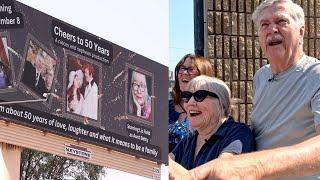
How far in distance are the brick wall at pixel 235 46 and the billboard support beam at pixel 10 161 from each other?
13.2ft

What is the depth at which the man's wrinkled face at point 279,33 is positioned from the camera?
1.66 m

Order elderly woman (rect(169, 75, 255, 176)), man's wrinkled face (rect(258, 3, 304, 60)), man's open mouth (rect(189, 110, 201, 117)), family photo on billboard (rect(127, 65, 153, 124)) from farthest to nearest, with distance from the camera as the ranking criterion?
man's open mouth (rect(189, 110, 201, 117)) < elderly woman (rect(169, 75, 255, 176)) < man's wrinkled face (rect(258, 3, 304, 60)) < family photo on billboard (rect(127, 65, 153, 124))

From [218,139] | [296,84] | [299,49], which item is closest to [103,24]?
[296,84]

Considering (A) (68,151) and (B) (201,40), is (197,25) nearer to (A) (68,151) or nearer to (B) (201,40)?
(B) (201,40)

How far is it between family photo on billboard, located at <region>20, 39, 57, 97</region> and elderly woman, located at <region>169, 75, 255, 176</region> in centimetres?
110

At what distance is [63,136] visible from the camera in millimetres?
789

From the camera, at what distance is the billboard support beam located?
0.74m

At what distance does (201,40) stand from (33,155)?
4.04 metres

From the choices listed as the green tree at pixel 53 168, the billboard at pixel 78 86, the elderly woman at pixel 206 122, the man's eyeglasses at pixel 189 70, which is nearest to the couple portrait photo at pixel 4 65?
the billboard at pixel 78 86

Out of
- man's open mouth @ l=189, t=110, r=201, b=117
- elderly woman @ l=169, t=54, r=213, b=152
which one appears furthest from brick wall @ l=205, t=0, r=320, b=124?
man's open mouth @ l=189, t=110, r=201, b=117

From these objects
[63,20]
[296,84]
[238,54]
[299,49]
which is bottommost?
[63,20]

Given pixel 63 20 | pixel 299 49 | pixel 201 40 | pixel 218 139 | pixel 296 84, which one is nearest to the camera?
pixel 63 20

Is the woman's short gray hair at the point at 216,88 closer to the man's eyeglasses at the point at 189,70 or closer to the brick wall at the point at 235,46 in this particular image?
the man's eyeglasses at the point at 189,70

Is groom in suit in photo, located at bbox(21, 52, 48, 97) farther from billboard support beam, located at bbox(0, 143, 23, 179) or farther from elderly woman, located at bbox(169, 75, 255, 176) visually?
elderly woman, located at bbox(169, 75, 255, 176)
